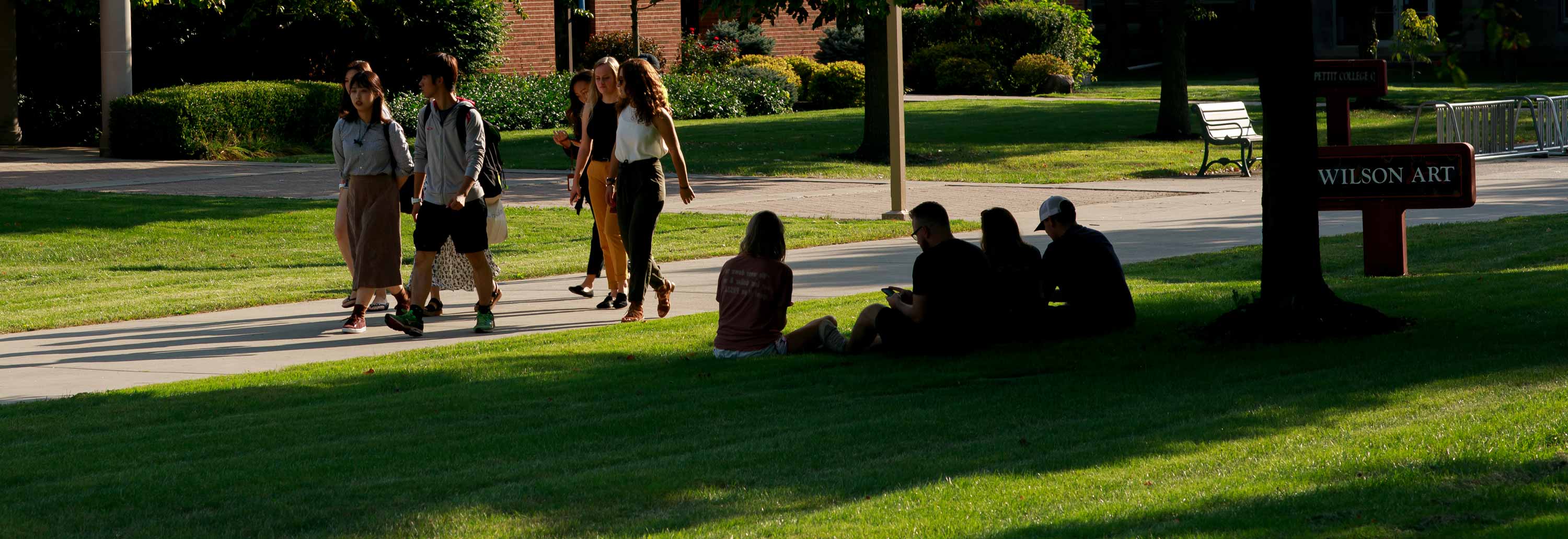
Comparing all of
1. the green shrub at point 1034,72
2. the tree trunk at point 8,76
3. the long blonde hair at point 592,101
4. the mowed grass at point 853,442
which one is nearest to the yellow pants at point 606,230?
the long blonde hair at point 592,101

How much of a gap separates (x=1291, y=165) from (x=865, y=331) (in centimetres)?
229

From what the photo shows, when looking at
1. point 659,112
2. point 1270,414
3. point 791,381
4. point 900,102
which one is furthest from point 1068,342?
point 900,102

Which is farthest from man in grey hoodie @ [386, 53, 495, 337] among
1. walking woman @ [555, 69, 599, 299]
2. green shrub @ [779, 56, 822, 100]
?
green shrub @ [779, 56, 822, 100]

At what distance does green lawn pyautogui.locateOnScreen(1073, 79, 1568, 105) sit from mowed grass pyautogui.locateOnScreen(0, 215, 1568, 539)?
24224 mm

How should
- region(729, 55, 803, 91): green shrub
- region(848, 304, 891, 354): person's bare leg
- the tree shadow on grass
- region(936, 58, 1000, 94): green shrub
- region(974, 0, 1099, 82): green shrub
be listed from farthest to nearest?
region(974, 0, 1099, 82): green shrub, region(936, 58, 1000, 94): green shrub, region(729, 55, 803, 91): green shrub, region(848, 304, 891, 354): person's bare leg, the tree shadow on grass

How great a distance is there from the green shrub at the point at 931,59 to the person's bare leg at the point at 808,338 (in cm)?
3237

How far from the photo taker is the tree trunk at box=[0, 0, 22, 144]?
88.0ft

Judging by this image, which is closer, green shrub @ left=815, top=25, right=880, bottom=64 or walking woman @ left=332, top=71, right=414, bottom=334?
walking woman @ left=332, top=71, right=414, bottom=334

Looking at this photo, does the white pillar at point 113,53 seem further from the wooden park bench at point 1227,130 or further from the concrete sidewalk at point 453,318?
the wooden park bench at point 1227,130

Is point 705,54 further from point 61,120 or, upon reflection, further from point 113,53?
point 113,53

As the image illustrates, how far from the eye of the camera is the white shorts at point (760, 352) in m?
8.23

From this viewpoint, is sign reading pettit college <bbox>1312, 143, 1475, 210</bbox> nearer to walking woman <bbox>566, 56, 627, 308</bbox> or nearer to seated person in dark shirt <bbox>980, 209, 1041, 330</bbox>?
seated person in dark shirt <bbox>980, 209, 1041, 330</bbox>

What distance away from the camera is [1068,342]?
8.27 metres

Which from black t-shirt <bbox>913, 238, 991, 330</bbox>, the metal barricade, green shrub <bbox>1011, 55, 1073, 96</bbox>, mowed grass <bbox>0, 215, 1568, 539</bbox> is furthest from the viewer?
green shrub <bbox>1011, 55, 1073, 96</bbox>
